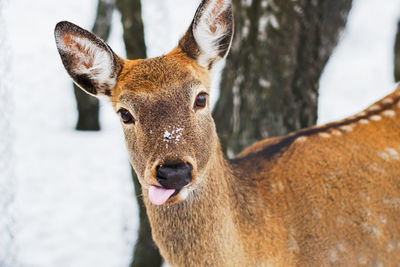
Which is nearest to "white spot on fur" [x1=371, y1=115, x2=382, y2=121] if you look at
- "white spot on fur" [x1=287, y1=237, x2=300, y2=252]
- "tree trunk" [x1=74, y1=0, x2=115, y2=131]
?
"white spot on fur" [x1=287, y1=237, x2=300, y2=252]

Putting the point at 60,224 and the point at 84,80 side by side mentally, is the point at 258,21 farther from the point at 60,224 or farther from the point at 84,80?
the point at 60,224

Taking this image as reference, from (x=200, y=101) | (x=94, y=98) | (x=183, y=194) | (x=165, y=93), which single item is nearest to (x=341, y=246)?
(x=183, y=194)

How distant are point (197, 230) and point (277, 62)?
2.23 meters

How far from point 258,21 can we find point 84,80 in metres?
2.10

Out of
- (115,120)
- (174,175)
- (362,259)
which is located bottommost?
(115,120)

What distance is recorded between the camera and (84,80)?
257cm

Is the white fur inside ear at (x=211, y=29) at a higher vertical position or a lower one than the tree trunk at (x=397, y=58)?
higher

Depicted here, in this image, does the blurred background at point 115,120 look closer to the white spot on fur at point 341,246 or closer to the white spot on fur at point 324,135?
the white spot on fur at point 324,135

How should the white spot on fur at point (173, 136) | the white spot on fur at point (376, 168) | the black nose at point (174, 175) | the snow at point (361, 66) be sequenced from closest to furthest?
the black nose at point (174, 175)
the white spot on fur at point (173, 136)
the white spot on fur at point (376, 168)
the snow at point (361, 66)

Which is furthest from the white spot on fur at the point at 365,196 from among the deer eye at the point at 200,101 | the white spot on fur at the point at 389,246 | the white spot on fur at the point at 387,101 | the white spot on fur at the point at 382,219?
the deer eye at the point at 200,101

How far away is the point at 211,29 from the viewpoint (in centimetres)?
252

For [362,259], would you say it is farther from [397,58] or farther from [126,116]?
[397,58]

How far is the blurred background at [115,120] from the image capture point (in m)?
4.16

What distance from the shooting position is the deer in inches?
87.3
